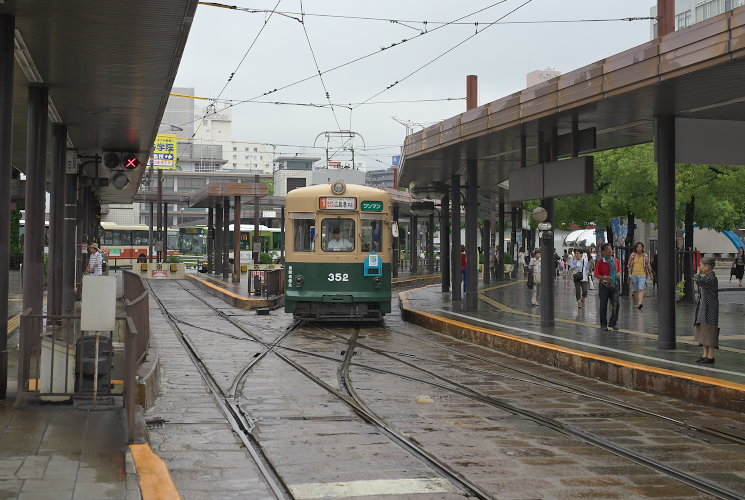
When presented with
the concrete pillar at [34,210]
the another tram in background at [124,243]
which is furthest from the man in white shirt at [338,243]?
the another tram in background at [124,243]

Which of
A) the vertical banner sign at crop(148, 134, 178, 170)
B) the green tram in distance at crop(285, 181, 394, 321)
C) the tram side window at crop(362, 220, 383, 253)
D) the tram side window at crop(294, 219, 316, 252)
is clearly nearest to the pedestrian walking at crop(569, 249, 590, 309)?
the green tram in distance at crop(285, 181, 394, 321)

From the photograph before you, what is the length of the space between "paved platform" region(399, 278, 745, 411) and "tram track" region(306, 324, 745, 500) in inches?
89.3

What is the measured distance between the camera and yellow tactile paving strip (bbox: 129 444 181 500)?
617 cm

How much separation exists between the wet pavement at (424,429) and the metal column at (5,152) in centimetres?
201

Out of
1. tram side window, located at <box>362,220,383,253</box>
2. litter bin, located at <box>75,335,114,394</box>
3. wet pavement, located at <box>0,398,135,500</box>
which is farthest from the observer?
tram side window, located at <box>362,220,383,253</box>

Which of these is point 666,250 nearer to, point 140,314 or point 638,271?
point 140,314

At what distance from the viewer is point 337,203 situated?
2052 centimetres

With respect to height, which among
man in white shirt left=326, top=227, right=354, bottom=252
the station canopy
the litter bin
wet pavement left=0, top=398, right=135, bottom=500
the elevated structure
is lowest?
wet pavement left=0, top=398, right=135, bottom=500

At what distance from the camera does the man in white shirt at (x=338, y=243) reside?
20.5m

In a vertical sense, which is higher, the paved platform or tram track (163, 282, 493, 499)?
the paved platform

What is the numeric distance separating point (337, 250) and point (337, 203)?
1.06 metres

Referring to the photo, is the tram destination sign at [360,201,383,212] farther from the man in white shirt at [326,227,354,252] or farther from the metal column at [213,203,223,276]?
the metal column at [213,203,223,276]

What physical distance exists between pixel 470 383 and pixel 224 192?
29689 millimetres

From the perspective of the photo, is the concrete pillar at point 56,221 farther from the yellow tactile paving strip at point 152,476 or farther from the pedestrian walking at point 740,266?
the pedestrian walking at point 740,266
